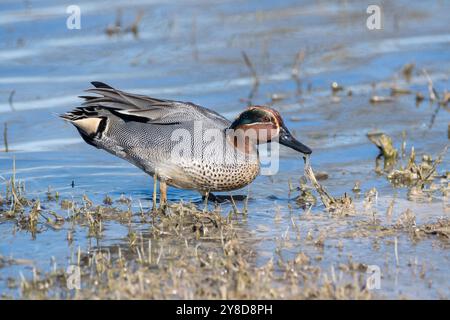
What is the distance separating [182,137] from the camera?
5719mm

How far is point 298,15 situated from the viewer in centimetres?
1118

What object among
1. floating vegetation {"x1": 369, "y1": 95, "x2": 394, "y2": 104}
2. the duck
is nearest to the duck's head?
the duck

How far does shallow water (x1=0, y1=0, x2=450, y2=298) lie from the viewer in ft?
16.0

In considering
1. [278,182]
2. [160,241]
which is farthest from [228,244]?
[278,182]

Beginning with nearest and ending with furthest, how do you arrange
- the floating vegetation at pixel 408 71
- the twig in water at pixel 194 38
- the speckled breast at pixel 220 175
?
the speckled breast at pixel 220 175 < the floating vegetation at pixel 408 71 < the twig in water at pixel 194 38

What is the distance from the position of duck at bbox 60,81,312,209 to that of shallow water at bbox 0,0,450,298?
9.4 inches

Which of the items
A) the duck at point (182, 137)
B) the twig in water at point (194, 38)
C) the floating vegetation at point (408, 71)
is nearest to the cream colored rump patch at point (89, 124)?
the duck at point (182, 137)

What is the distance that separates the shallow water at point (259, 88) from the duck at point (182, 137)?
0.78ft

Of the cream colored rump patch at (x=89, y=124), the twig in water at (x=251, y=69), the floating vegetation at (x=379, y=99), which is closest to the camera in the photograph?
the cream colored rump patch at (x=89, y=124)

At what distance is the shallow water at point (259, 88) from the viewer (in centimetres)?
488

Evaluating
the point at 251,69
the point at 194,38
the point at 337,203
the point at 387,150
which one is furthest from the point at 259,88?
the point at 337,203

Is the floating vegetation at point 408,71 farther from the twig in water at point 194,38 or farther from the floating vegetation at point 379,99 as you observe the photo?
the twig in water at point 194,38

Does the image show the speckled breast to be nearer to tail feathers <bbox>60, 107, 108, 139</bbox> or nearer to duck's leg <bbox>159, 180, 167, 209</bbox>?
duck's leg <bbox>159, 180, 167, 209</bbox>
